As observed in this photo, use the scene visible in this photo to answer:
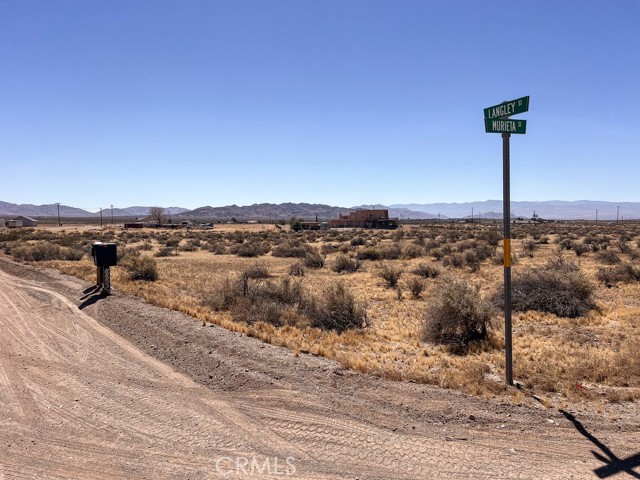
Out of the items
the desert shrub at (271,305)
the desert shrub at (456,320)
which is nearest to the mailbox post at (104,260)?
the desert shrub at (271,305)

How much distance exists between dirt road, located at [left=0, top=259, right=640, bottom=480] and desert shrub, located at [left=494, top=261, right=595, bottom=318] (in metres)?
7.92

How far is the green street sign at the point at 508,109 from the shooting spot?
6797 millimetres

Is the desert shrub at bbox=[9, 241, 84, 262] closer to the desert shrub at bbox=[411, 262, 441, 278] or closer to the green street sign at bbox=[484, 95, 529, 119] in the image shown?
the desert shrub at bbox=[411, 262, 441, 278]

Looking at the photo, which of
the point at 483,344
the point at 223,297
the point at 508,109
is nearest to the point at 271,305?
the point at 223,297

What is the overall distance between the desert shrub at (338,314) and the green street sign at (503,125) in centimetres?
692

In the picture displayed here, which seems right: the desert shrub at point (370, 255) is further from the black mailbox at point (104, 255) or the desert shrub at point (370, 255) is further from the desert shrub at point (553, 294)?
the black mailbox at point (104, 255)

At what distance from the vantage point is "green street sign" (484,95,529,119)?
22.3ft

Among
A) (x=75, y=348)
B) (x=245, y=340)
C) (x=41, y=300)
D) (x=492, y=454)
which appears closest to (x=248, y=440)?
(x=492, y=454)

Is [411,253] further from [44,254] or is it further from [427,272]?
[44,254]

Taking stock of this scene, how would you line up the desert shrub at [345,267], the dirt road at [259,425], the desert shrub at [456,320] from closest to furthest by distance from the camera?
Answer: the dirt road at [259,425] → the desert shrub at [456,320] → the desert shrub at [345,267]

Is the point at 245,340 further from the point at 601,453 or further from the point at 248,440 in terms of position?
the point at 601,453

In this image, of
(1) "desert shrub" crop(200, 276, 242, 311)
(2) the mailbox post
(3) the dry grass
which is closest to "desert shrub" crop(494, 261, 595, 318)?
(3) the dry grass

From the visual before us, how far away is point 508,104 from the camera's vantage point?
22.9 feet

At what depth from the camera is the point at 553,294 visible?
1461 centimetres
